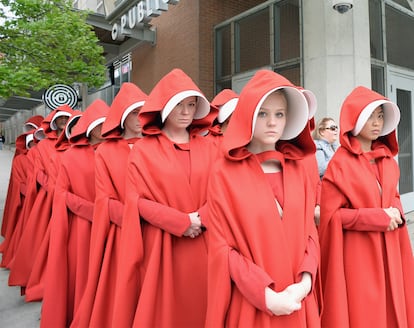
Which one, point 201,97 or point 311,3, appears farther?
point 311,3

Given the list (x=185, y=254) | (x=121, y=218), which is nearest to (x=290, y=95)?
(x=185, y=254)

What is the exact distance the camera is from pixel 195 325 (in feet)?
8.23

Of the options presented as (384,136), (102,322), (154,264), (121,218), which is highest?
(384,136)

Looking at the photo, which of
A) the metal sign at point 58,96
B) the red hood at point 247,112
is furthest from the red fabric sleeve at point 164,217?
the metal sign at point 58,96

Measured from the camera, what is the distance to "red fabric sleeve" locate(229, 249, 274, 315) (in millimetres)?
1717

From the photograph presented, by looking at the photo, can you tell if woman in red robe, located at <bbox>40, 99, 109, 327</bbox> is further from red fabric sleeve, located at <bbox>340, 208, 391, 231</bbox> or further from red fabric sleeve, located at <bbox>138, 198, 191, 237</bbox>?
red fabric sleeve, located at <bbox>340, 208, 391, 231</bbox>

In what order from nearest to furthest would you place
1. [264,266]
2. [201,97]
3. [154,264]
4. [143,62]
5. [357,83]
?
[264,266] → [154,264] → [201,97] → [357,83] → [143,62]

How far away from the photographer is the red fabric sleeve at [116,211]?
2891 millimetres

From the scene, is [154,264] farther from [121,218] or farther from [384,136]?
[384,136]

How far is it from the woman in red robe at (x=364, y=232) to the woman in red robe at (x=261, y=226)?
0.75 m

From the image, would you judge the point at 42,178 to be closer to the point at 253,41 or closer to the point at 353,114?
the point at 353,114

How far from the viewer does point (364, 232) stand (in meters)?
2.68

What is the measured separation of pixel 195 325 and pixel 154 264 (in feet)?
1.60

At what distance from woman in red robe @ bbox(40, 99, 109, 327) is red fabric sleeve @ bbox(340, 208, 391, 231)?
2152mm
